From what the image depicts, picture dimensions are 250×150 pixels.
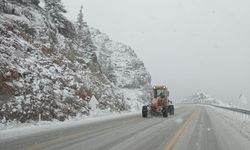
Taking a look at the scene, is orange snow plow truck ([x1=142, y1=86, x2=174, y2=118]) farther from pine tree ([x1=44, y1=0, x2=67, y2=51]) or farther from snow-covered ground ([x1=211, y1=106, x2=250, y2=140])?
pine tree ([x1=44, y1=0, x2=67, y2=51])

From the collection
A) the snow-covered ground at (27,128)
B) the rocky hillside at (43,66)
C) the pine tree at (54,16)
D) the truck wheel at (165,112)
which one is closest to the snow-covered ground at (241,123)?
the truck wheel at (165,112)

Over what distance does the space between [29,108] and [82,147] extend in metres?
14.2

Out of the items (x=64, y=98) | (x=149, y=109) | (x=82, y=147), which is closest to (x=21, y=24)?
(x=64, y=98)

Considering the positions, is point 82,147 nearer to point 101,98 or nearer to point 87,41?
point 101,98

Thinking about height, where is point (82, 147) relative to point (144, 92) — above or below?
below

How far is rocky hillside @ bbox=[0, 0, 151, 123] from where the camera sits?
27703 millimetres

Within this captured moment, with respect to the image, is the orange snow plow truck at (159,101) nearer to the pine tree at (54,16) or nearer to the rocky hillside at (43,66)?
the rocky hillside at (43,66)

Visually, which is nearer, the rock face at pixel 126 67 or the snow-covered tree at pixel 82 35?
the snow-covered tree at pixel 82 35

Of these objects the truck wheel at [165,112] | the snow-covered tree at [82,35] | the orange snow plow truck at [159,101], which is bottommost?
the truck wheel at [165,112]

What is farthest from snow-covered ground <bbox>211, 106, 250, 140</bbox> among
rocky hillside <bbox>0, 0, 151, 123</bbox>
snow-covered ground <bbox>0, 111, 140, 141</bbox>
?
Answer: rocky hillside <bbox>0, 0, 151, 123</bbox>

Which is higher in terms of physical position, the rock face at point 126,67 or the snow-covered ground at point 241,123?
the rock face at point 126,67

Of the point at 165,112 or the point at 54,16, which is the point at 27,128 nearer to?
the point at 165,112

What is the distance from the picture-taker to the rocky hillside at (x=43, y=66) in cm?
2770

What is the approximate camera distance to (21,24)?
40531 mm
